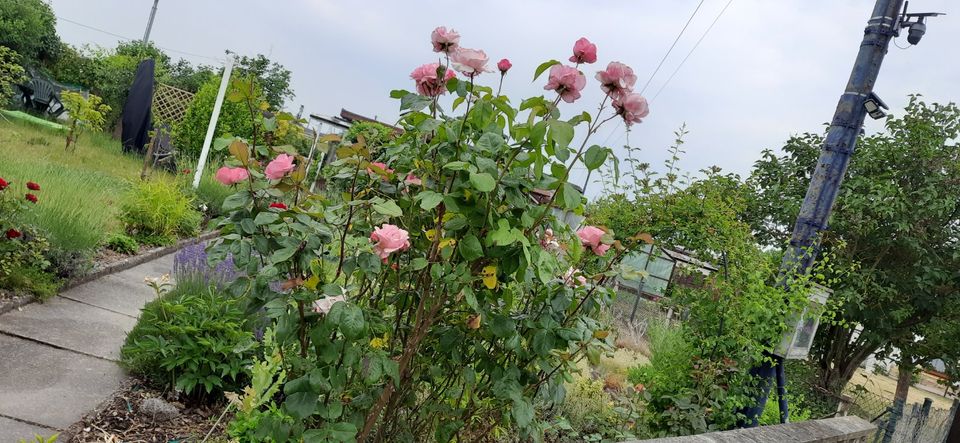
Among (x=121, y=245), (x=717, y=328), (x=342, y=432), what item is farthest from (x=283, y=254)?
(x=121, y=245)

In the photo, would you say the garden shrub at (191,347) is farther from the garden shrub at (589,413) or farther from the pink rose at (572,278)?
the garden shrub at (589,413)

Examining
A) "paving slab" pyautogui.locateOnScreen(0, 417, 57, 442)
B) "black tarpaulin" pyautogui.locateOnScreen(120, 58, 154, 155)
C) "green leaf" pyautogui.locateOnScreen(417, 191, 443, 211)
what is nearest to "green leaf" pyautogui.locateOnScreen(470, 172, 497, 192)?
"green leaf" pyautogui.locateOnScreen(417, 191, 443, 211)

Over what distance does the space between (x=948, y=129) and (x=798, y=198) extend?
7.38ft

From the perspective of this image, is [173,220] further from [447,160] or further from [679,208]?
[447,160]

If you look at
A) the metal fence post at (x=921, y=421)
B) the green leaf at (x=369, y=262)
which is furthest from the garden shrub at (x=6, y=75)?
the metal fence post at (x=921, y=421)

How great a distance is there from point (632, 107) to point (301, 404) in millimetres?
1108

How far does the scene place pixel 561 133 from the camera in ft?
4.93

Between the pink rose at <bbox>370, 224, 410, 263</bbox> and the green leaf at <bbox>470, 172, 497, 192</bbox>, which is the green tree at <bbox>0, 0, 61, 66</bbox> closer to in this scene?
the pink rose at <bbox>370, 224, 410, 263</bbox>

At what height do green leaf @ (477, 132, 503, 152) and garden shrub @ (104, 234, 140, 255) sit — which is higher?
green leaf @ (477, 132, 503, 152)

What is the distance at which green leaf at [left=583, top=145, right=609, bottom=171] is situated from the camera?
1.66 meters

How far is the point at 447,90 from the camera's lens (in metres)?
1.74

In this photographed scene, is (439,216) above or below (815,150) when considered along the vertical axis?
below

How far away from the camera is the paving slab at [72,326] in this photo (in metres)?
3.42

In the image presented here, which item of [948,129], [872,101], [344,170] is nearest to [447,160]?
[344,170]
